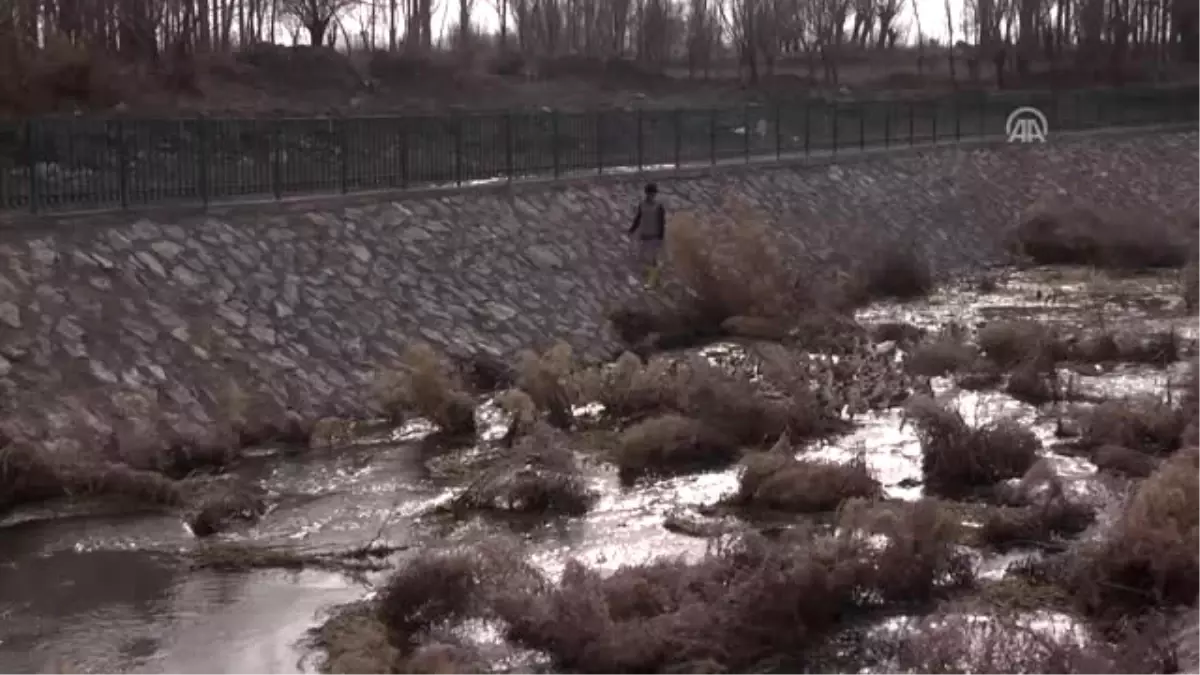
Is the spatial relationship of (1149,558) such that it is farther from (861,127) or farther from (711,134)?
(861,127)

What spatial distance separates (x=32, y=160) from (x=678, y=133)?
16902 millimetres

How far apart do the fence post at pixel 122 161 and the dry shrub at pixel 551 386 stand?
560cm

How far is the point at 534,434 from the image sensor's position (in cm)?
1548

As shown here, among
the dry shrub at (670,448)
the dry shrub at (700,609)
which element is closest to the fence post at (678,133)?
the dry shrub at (670,448)

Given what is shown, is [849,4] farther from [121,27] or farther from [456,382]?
[456,382]

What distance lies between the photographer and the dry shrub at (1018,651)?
866cm

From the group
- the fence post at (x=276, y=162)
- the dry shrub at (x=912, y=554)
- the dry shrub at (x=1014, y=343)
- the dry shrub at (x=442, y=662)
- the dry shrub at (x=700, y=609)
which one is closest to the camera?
the dry shrub at (x=442, y=662)

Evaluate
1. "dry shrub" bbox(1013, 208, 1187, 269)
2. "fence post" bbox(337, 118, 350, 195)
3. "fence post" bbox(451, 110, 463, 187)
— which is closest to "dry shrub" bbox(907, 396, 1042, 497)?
"fence post" bbox(337, 118, 350, 195)

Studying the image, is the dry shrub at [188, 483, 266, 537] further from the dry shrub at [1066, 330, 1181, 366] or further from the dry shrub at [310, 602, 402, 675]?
the dry shrub at [1066, 330, 1181, 366]

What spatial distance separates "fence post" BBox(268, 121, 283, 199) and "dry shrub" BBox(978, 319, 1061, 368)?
33.7 ft

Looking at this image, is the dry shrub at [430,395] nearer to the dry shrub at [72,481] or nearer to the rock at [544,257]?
the dry shrub at [72,481]

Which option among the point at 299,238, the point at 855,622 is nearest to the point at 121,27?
the point at 299,238

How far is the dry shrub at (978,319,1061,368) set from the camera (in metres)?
20.6

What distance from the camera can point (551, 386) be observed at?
674 inches
